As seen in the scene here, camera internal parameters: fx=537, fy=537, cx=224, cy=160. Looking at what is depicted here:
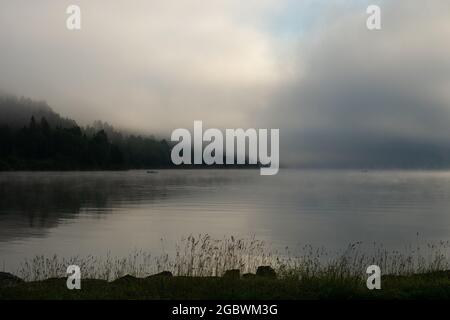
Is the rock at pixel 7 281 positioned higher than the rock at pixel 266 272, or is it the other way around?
the rock at pixel 7 281

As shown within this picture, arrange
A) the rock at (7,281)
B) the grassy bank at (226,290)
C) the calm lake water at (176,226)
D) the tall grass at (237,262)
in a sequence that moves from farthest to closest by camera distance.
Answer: the calm lake water at (176,226)
the tall grass at (237,262)
the rock at (7,281)
the grassy bank at (226,290)

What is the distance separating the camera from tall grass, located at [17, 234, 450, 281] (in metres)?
21.3

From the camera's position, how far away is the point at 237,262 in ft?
83.5

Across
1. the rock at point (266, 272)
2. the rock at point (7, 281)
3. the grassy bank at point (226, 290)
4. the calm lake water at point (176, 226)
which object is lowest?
the calm lake water at point (176, 226)

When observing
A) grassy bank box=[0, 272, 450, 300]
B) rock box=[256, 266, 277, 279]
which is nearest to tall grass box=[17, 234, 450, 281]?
rock box=[256, 266, 277, 279]

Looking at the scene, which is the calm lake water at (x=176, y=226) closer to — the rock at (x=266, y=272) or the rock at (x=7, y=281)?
the rock at (x=7, y=281)

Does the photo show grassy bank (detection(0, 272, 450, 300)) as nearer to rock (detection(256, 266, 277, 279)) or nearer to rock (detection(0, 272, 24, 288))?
rock (detection(0, 272, 24, 288))

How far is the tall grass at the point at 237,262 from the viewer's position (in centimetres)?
2127

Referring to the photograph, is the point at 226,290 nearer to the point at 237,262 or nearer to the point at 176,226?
the point at 237,262

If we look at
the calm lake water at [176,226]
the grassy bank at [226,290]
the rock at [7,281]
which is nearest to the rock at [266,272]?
the grassy bank at [226,290]

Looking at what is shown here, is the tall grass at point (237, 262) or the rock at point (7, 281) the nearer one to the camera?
the rock at point (7, 281)

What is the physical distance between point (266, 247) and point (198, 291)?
971 inches
